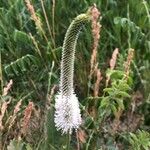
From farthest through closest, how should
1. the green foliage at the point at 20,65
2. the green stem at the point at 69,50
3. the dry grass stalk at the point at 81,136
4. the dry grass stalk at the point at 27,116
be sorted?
1. the green foliage at the point at 20,65
2. the dry grass stalk at the point at 81,136
3. the dry grass stalk at the point at 27,116
4. the green stem at the point at 69,50

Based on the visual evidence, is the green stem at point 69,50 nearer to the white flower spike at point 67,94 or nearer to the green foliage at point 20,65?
the white flower spike at point 67,94

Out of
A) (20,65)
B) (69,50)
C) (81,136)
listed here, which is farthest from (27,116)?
(20,65)

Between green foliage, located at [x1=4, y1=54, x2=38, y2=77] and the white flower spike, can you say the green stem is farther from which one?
green foliage, located at [x1=4, y1=54, x2=38, y2=77]

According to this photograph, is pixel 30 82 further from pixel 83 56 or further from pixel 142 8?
pixel 142 8

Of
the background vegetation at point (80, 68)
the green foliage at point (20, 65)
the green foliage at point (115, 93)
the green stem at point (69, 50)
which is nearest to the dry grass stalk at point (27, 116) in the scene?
the background vegetation at point (80, 68)

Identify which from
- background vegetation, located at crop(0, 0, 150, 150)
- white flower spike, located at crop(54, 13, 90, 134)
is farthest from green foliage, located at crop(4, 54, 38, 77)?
white flower spike, located at crop(54, 13, 90, 134)

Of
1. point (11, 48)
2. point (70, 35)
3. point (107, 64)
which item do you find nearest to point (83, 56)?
point (107, 64)

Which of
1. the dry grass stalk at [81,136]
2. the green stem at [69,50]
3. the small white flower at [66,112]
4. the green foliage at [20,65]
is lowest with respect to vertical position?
the dry grass stalk at [81,136]
